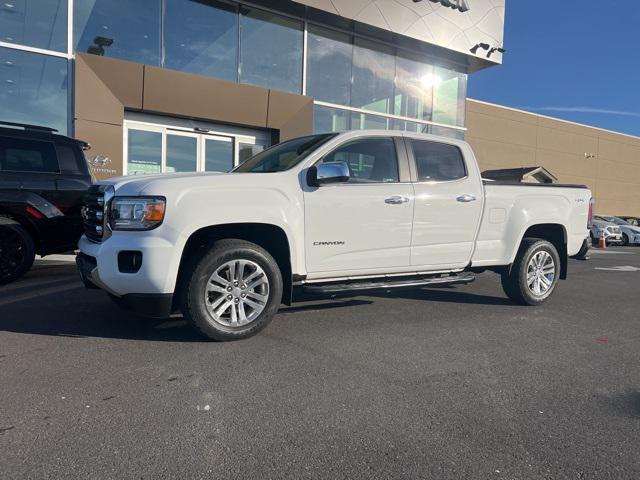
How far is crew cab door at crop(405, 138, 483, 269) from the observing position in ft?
17.1

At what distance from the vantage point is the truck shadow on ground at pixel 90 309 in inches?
176

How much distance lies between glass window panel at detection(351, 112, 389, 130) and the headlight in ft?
42.1

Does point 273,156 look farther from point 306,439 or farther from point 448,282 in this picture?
point 306,439

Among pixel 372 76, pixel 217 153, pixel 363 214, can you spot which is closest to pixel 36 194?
pixel 363 214

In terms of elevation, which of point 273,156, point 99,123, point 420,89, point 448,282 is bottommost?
point 448,282

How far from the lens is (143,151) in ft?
42.6

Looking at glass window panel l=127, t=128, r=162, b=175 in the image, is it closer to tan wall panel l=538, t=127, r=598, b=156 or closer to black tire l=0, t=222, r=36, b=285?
black tire l=0, t=222, r=36, b=285

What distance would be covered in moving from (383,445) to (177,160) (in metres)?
12.0

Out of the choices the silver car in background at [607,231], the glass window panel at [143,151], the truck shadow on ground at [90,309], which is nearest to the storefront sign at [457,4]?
the glass window panel at [143,151]

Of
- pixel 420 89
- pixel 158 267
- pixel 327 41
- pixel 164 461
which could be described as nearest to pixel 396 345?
pixel 158 267

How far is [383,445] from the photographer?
2586mm

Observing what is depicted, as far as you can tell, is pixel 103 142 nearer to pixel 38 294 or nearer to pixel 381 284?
pixel 38 294

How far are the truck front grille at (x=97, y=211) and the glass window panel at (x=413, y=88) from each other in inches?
546

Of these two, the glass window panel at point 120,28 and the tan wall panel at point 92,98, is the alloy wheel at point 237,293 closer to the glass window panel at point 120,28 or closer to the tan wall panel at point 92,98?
the tan wall panel at point 92,98
